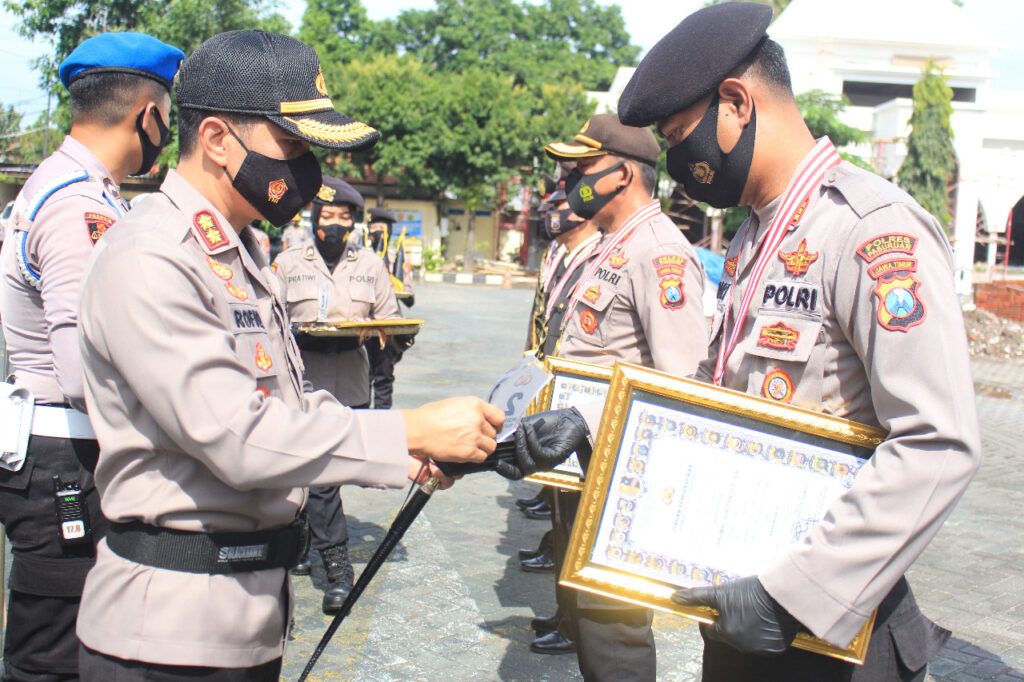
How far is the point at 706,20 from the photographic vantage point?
2268mm

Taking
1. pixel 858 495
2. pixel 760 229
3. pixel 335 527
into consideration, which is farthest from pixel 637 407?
pixel 335 527

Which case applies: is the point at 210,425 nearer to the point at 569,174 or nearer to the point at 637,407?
the point at 637,407

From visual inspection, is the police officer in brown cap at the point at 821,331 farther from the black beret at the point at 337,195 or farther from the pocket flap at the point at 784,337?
the black beret at the point at 337,195

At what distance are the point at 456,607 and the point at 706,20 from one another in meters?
3.64

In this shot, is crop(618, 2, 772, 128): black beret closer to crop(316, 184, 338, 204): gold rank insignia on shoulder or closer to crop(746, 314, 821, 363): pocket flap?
crop(746, 314, 821, 363): pocket flap

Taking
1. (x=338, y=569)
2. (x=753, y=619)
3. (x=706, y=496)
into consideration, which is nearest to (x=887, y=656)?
(x=753, y=619)

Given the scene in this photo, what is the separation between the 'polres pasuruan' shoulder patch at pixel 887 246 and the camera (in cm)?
193

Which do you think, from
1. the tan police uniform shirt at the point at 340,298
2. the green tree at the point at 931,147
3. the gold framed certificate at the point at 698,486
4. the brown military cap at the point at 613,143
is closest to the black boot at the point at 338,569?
the tan police uniform shirt at the point at 340,298

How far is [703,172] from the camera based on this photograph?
2.38 meters

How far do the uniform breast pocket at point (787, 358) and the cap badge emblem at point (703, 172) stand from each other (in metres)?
0.40

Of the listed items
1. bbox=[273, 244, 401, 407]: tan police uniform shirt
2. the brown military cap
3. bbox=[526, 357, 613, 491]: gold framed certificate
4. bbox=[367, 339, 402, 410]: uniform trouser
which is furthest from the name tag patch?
bbox=[367, 339, 402, 410]: uniform trouser

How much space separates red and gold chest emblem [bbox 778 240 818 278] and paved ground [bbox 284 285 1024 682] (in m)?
2.80

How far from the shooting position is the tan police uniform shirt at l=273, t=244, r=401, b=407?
5.85 m

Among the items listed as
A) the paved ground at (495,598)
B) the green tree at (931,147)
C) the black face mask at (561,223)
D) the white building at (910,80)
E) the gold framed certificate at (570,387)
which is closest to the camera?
the gold framed certificate at (570,387)
